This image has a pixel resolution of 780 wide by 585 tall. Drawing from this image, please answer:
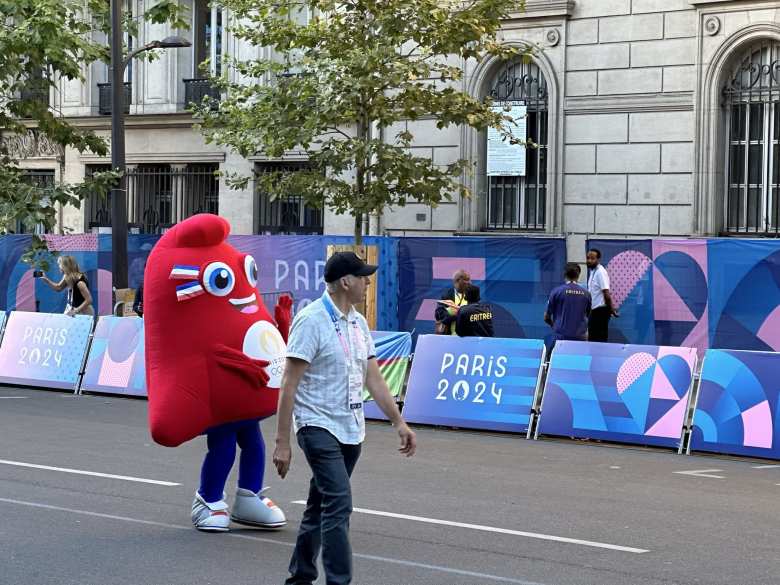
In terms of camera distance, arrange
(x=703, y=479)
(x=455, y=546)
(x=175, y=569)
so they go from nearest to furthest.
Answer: (x=175, y=569), (x=455, y=546), (x=703, y=479)

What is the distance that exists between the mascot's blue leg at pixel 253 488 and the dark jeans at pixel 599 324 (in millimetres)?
10523

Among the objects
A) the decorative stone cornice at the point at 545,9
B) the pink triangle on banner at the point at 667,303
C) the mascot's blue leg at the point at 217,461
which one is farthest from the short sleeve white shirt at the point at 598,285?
the mascot's blue leg at the point at 217,461

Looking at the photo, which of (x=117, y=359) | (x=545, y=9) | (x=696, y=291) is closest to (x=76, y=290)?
(x=117, y=359)

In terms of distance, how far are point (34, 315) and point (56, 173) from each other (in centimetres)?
1321

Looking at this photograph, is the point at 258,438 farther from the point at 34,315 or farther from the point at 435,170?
the point at 435,170

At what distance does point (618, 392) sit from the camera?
13.8 meters

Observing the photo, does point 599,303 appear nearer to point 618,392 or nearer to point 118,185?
point 618,392

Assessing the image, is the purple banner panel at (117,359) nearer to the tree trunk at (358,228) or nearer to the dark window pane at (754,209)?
the tree trunk at (358,228)

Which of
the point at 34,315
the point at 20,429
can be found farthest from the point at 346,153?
the point at 20,429

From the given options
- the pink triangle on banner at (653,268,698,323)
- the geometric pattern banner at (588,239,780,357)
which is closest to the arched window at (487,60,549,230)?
the geometric pattern banner at (588,239,780,357)

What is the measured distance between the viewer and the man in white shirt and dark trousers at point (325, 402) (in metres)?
6.91

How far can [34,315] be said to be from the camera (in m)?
18.6

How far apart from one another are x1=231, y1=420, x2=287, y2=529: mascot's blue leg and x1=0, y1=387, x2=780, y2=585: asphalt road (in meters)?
0.11

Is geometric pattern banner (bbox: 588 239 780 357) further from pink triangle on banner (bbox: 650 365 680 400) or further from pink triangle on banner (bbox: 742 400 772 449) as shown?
pink triangle on banner (bbox: 742 400 772 449)
